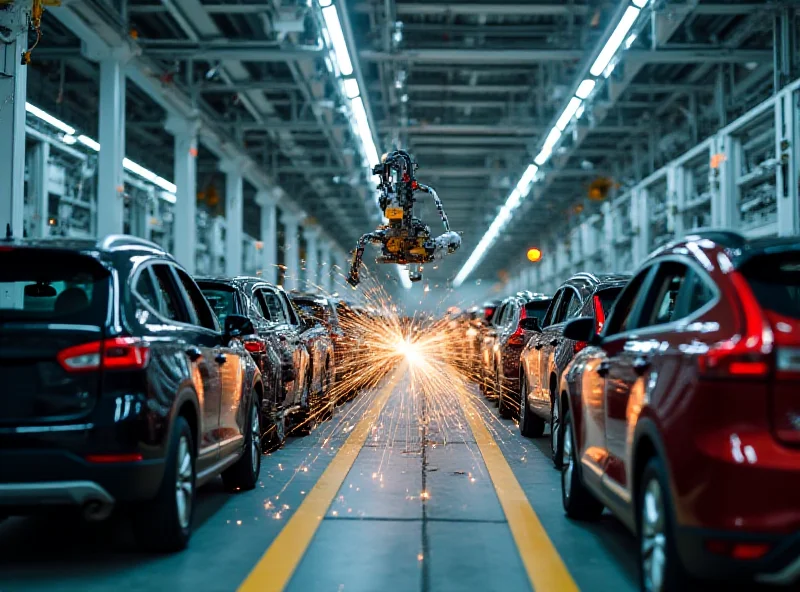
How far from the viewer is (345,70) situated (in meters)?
19.5

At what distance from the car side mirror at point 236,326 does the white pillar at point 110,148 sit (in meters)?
11.9

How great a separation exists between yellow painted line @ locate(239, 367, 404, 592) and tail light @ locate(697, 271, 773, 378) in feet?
8.65

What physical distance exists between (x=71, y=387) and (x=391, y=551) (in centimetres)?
216

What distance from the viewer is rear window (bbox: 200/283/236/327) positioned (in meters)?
10.6

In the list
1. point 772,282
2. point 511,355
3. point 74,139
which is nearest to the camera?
point 772,282

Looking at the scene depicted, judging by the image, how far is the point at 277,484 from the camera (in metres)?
8.84

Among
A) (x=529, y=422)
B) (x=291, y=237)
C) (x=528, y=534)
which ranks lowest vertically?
(x=528, y=534)

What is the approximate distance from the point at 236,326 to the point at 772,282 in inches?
175

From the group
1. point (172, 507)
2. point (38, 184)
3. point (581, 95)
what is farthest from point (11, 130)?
point (581, 95)

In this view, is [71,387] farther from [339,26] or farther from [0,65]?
[339,26]

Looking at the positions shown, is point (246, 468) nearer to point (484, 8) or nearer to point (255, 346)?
point (255, 346)

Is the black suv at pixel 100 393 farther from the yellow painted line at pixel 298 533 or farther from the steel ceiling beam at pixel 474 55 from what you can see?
the steel ceiling beam at pixel 474 55

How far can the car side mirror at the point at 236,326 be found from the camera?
7.61 metres

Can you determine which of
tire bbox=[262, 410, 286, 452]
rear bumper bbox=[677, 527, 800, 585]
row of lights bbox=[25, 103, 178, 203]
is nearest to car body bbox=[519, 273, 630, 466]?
tire bbox=[262, 410, 286, 452]
